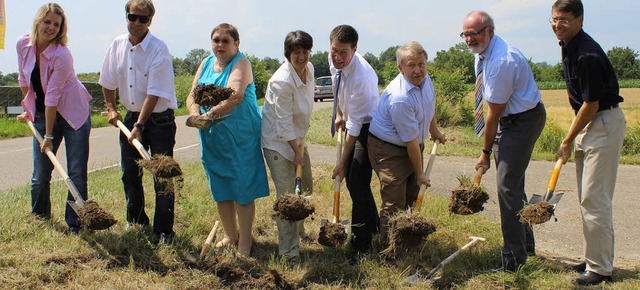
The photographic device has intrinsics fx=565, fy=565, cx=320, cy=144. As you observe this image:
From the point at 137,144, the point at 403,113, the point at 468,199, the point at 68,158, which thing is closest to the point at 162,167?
the point at 137,144

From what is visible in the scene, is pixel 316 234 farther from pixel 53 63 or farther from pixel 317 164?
pixel 317 164

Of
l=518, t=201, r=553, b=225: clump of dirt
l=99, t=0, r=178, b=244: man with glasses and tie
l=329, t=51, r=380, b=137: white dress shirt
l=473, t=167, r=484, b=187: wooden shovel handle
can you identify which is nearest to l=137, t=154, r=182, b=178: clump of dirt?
l=99, t=0, r=178, b=244: man with glasses and tie

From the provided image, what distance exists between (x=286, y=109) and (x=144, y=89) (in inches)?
48.2

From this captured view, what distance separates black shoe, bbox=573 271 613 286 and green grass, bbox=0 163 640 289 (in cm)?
7

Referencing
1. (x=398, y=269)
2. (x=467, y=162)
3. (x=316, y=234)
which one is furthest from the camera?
(x=467, y=162)

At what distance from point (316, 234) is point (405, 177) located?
52.4 inches

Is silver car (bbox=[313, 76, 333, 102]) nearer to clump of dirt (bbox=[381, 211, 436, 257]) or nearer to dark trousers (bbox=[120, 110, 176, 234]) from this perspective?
dark trousers (bbox=[120, 110, 176, 234])

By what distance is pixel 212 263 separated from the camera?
436cm

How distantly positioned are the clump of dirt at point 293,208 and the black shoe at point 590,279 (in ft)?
6.64

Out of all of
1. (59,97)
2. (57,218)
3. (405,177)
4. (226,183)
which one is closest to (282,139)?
(226,183)

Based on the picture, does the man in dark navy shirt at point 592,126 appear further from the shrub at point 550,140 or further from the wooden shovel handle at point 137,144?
the shrub at point 550,140

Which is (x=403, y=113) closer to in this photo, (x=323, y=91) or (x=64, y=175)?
(x=64, y=175)

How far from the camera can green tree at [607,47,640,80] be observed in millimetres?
80000

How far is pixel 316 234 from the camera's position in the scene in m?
5.43
